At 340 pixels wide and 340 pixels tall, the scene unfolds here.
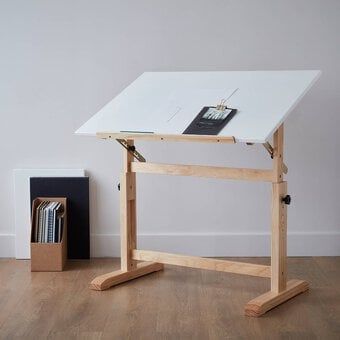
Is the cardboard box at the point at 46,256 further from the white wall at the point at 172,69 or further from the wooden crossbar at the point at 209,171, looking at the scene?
the wooden crossbar at the point at 209,171

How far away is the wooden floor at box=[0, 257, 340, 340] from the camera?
12.1ft

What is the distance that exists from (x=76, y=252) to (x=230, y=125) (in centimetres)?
171

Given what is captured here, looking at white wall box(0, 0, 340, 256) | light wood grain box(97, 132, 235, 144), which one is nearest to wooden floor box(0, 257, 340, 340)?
white wall box(0, 0, 340, 256)

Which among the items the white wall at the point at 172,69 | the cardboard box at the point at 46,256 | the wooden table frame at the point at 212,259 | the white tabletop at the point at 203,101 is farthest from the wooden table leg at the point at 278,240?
the cardboard box at the point at 46,256

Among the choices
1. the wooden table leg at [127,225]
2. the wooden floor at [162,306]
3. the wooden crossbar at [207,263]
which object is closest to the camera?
the wooden floor at [162,306]

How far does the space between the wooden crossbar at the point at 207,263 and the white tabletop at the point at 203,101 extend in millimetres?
813

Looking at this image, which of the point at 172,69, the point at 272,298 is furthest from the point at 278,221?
the point at 172,69

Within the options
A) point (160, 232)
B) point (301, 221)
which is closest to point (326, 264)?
point (301, 221)

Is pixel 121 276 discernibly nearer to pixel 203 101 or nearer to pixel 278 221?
pixel 278 221

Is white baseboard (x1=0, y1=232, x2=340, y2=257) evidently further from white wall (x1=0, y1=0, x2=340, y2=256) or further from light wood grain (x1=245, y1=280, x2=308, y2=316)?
light wood grain (x1=245, y1=280, x2=308, y2=316)

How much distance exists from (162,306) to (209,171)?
2.57 feet

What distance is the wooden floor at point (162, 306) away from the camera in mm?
3701

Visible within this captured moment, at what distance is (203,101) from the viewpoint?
14.2ft

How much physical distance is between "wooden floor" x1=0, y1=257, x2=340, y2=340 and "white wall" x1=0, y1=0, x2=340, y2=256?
1.22ft
